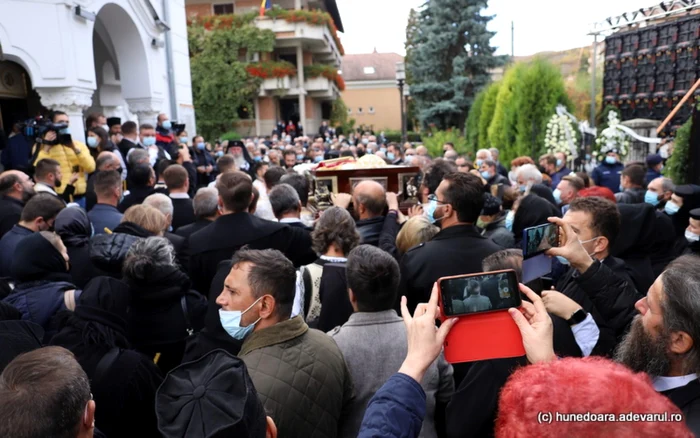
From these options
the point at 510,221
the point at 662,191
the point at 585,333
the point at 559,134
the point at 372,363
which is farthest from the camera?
the point at 559,134

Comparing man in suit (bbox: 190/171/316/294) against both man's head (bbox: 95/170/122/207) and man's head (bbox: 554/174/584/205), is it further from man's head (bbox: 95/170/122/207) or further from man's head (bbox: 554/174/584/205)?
man's head (bbox: 554/174/584/205)

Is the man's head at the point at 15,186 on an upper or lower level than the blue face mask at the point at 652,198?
upper

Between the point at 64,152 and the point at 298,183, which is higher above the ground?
the point at 64,152

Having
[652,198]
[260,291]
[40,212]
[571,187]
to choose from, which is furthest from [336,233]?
[652,198]

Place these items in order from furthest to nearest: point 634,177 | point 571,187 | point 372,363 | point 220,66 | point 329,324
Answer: point 220,66 < point 634,177 < point 571,187 < point 329,324 < point 372,363

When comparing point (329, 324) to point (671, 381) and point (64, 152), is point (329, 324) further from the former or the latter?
point (64, 152)

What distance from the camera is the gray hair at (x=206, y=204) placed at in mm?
4469

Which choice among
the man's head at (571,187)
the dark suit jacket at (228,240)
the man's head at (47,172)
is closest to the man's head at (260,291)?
the dark suit jacket at (228,240)

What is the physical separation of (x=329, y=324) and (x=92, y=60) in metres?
8.31

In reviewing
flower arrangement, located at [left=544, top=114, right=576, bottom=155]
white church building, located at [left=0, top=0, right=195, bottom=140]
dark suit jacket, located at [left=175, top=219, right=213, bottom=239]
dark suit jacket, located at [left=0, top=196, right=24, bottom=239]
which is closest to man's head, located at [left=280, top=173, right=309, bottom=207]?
dark suit jacket, located at [left=175, top=219, right=213, bottom=239]

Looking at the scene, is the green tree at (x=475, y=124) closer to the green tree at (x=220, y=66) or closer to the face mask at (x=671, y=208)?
the face mask at (x=671, y=208)

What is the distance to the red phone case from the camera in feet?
5.32

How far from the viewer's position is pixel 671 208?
5.31 meters

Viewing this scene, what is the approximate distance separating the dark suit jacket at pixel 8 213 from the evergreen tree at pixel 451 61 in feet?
73.3
